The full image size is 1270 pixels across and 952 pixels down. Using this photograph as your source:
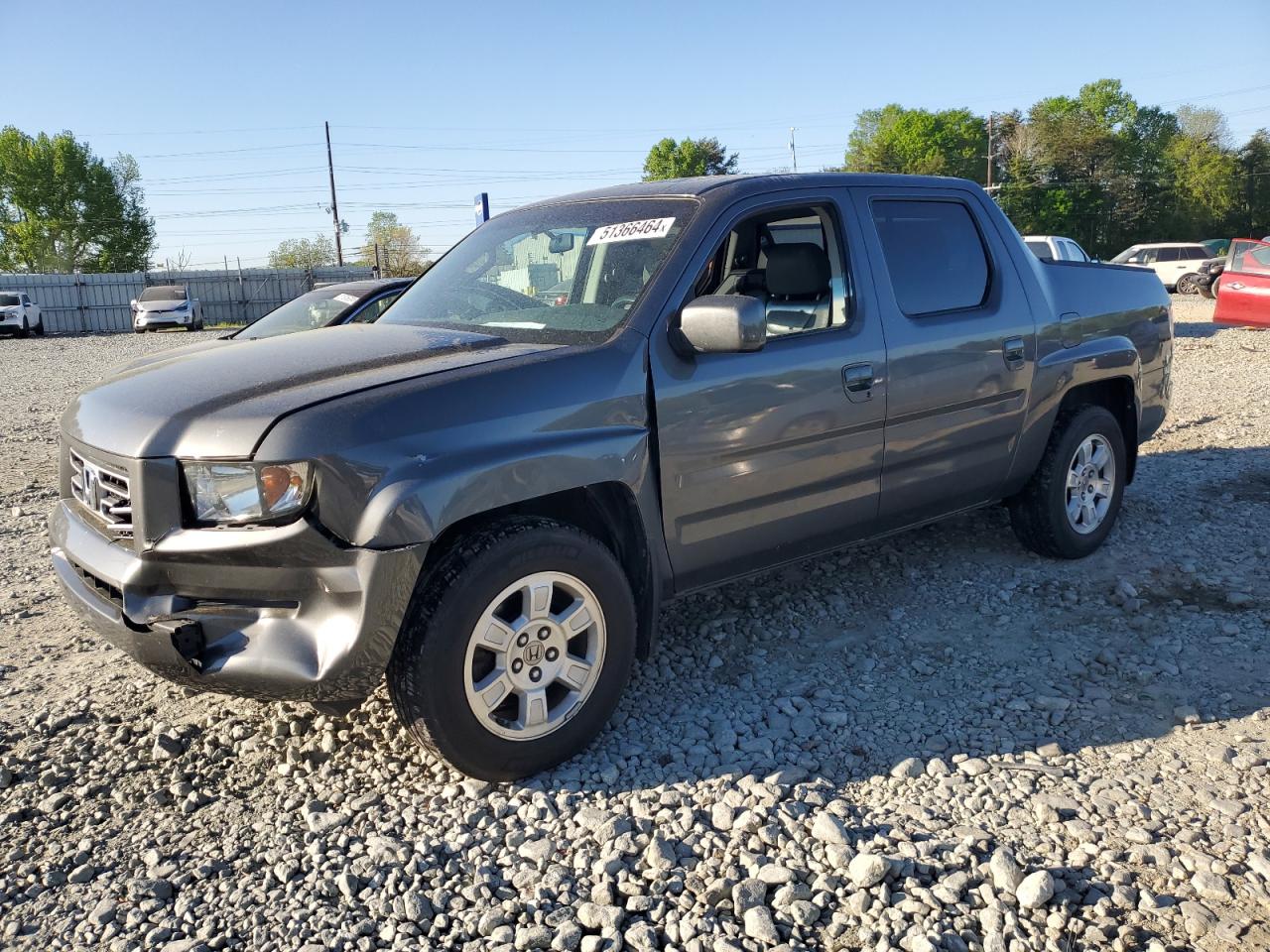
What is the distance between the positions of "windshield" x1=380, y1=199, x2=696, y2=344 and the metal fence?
36.6 m

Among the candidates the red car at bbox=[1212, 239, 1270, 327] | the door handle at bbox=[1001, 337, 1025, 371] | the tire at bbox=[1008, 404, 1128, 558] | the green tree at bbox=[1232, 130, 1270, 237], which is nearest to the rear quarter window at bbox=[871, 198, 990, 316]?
the door handle at bbox=[1001, 337, 1025, 371]

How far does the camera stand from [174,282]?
40875 millimetres

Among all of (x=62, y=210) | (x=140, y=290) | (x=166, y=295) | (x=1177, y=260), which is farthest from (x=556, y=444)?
(x=62, y=210)

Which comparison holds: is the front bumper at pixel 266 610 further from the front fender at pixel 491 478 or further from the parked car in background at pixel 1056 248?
the parked car in background at pixel 1056 248

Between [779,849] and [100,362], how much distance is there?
67.8 feet

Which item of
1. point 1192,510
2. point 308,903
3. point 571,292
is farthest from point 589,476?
point 1192,510

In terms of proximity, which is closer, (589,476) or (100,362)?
(589,476)

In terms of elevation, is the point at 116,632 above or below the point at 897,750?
above

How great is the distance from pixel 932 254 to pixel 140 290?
4227 centimetres

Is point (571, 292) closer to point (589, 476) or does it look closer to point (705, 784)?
point (589, 476)

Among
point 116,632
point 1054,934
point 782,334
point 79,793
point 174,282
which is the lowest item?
point 1054,934

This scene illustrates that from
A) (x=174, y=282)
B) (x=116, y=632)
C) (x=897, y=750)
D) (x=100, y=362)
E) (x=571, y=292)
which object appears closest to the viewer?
(x=116, y=632)

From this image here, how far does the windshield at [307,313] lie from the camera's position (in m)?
9.73

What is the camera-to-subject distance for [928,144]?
87000 millimetres
